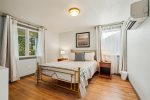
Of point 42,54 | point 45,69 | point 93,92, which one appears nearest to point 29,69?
point 42,54

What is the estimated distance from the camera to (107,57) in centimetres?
385

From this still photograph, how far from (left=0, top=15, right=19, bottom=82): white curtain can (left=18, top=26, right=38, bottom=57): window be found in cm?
42

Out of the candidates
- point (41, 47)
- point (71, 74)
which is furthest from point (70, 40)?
point (71, 74)

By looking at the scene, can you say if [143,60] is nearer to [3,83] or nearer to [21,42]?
[3,83]

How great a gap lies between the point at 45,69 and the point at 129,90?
2510 millimetres

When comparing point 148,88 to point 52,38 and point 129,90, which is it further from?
point 52,38

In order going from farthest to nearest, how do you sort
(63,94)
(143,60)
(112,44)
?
1. (112,44)
2. (63,94)
3. (143,60)

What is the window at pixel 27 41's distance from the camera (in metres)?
3.45

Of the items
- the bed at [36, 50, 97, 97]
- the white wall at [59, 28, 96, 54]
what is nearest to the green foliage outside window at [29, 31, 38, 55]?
the bed at [36, 50, 97, 97]

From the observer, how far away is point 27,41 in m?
3.64

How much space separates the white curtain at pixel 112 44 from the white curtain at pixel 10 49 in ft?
11.3

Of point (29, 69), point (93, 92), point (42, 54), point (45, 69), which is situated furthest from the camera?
point (42, 54)

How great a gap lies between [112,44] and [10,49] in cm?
390

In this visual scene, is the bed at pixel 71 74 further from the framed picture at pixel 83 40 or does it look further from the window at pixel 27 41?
the framed picture at pixel 83 40
